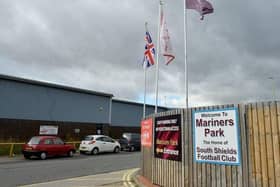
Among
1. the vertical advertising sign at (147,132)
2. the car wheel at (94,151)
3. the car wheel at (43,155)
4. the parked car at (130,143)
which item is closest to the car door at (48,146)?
the car wheel at (43,155)

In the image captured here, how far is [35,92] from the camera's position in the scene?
30516mm

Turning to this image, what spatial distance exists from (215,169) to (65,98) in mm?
27972

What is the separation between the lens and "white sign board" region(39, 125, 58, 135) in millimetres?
31191

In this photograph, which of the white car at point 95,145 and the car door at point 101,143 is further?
the car door at point 101,143

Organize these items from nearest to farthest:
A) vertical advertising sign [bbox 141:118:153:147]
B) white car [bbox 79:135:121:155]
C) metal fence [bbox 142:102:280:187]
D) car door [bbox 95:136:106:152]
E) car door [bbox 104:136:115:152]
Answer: metal fence [bbox 142:102:280:187] → vertical advertising sign [bbox 141:118:153:147] → white car [bbox 79:135:121:155] → car door [bbox 95:136:106:152] → car door [bbox 104:136:115:152]

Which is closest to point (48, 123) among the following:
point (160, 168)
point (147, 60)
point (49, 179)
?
point (147, 60)

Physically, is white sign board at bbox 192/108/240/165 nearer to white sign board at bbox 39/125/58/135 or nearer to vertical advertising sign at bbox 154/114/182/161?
vertical advertising sign at bbox 154/114/182/161

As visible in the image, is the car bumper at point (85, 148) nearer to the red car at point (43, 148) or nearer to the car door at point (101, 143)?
the car door at point (101, 143)

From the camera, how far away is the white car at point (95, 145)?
26.0 m

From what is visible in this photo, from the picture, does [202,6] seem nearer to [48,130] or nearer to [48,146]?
[48,146]

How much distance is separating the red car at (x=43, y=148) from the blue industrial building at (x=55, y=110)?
7.40 meters

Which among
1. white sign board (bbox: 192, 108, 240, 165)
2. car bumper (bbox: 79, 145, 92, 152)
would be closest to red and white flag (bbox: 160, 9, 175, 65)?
white sign board (bbox: 192, 108, 240, 165)

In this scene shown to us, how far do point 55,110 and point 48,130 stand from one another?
223 centimetres

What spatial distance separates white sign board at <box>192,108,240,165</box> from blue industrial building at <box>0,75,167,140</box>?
2421cm
